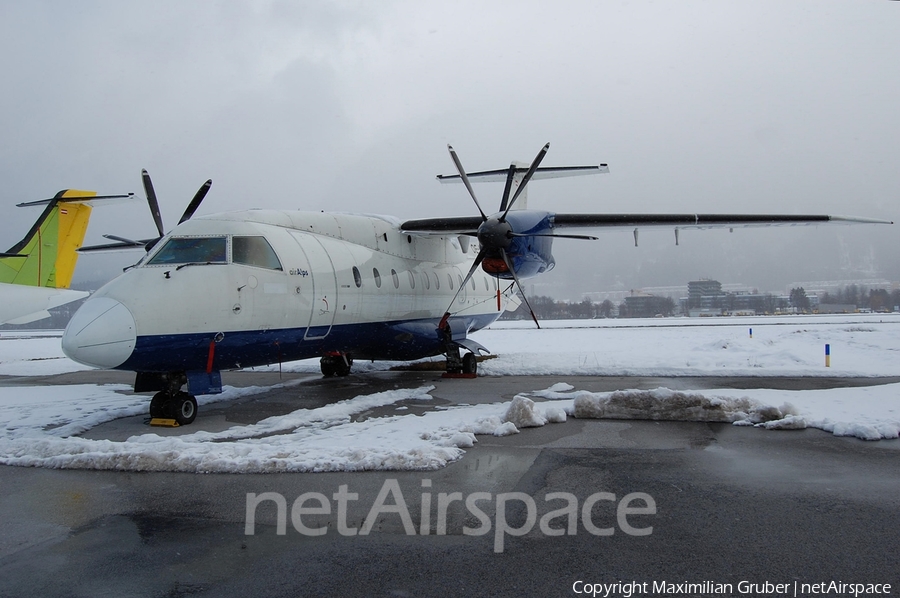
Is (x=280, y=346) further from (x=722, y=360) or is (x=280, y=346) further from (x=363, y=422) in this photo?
(x=722, y=360)

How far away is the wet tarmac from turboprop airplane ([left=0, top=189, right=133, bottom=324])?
56.1ft

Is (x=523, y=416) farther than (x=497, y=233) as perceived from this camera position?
No

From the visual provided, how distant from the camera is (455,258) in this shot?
17.3 metres

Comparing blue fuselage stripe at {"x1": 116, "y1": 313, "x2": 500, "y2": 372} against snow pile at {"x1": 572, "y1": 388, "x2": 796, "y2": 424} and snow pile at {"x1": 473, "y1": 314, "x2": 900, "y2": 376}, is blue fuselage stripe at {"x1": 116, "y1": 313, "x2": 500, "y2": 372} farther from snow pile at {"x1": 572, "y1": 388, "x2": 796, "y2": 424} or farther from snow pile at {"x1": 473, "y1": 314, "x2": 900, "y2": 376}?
snow pile at {"x1": 572, "y1": 388, "x2": 796, "y2": 424}

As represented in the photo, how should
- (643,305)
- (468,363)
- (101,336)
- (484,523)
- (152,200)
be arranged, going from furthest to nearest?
(643,305)
(468,363)
(152,200)
(101,336)
(484,523)

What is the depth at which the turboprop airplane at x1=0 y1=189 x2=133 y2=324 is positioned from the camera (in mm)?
20562

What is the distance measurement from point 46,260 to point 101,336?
16679 millimetres

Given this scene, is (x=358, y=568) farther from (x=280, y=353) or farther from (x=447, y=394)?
(x=447, y=394)

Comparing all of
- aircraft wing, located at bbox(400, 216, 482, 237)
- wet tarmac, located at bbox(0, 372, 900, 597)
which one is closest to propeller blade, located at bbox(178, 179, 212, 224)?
aircraft wing, located at bbox(400, 216, 482, 237)

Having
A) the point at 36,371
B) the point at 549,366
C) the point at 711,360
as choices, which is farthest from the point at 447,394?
the point at 36,371

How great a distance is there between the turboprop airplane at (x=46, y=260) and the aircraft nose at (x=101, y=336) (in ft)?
46.7

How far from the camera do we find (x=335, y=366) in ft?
51.4

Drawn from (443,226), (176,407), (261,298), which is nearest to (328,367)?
(443,226)

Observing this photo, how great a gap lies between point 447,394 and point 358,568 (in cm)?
823
